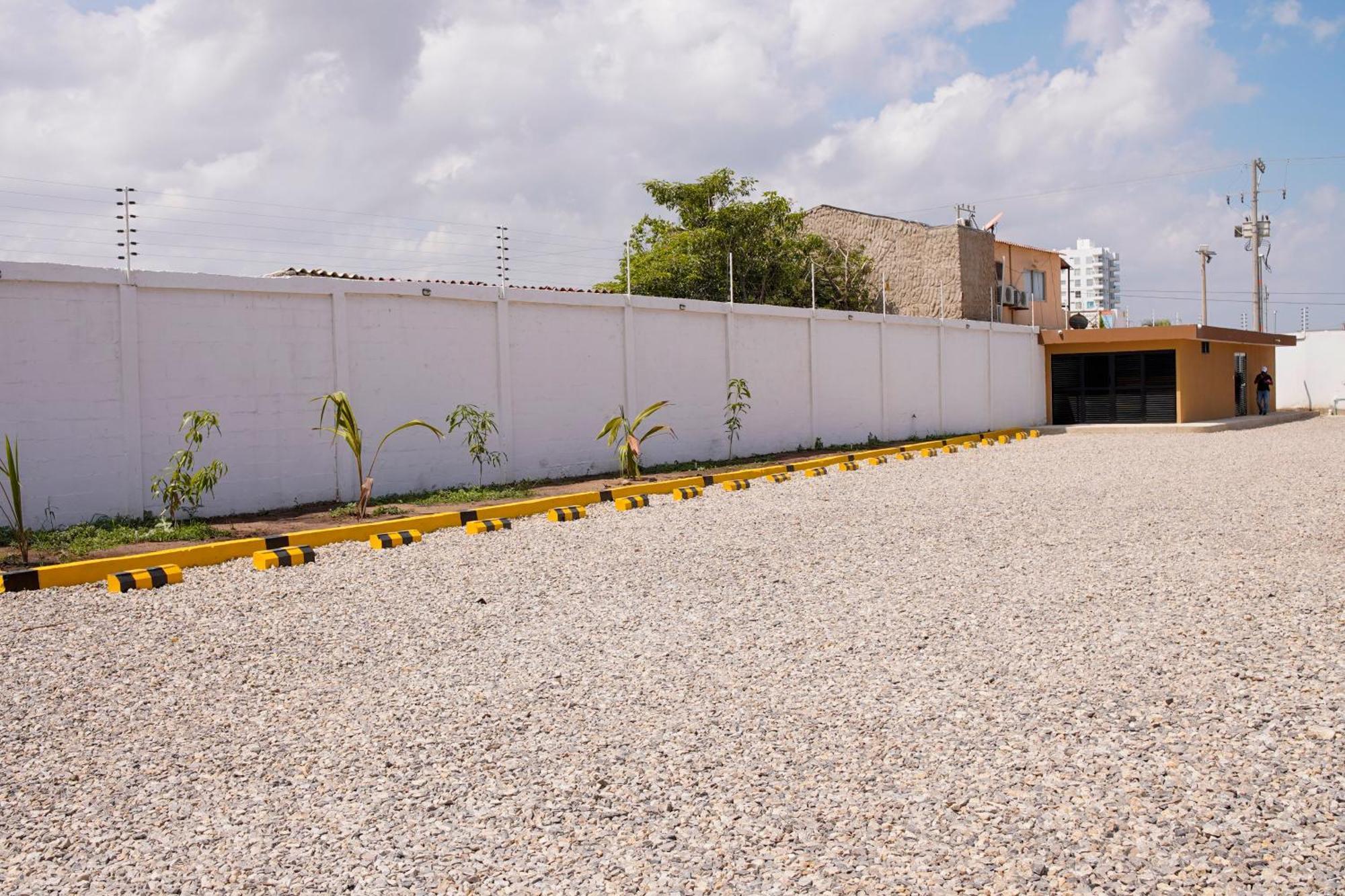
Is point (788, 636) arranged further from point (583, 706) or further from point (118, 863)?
point (118, 863)

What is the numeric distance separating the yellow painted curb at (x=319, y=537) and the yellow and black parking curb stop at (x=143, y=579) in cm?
34

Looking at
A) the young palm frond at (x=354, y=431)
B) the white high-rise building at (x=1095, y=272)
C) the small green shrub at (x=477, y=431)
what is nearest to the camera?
the young palm frond at (x=354, y=431)

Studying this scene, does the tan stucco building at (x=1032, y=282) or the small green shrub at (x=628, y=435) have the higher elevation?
the tan stucco building at (x=1032, y=282)

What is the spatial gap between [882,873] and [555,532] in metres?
7.06

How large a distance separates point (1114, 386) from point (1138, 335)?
6.24 ft

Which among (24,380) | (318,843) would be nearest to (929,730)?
(318,843)

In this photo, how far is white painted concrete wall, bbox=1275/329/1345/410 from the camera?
134 ft

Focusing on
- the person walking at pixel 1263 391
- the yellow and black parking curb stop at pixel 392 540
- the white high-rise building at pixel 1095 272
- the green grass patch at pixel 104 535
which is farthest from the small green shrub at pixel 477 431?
the white high-rise building at pixel 1095 272

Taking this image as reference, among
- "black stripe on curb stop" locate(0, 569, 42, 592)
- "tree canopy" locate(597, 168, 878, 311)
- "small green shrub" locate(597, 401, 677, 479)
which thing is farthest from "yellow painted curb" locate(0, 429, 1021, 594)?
"tree canopy" locate(597, 168, 878, 311)

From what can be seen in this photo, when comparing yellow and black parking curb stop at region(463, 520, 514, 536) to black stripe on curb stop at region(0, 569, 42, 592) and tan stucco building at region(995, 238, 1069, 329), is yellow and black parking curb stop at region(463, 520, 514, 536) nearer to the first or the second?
black stripe on curb stop at region(0, 569, 42, 592)

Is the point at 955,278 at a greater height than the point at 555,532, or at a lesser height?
greater

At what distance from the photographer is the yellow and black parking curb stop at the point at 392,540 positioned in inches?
365

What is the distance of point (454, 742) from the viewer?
429 centimetres

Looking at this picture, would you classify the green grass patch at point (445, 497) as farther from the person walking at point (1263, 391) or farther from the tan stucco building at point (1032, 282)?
the person walking at point (1263, 391)
